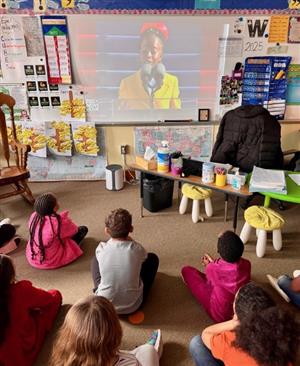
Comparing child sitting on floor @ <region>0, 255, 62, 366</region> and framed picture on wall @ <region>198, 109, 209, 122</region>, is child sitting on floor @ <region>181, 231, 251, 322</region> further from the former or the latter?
framed picture on wall @ <region>198, 109, 209, 122</region>

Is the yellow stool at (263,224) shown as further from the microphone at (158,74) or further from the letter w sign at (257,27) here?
the letter w sign at (257,27)

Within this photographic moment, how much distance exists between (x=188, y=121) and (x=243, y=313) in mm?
2487

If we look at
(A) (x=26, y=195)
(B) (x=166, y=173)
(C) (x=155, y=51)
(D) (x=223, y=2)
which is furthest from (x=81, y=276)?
(D) (x=223, y=2)

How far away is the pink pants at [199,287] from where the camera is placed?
192cm

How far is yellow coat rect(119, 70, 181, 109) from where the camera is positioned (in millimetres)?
3289

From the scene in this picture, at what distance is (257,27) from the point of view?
10.3 ft

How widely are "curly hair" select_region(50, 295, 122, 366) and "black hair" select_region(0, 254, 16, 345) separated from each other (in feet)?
1.23

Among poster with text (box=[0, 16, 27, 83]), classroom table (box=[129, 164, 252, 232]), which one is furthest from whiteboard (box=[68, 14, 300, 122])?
classroom table (box=[129, 164, 252, 232])

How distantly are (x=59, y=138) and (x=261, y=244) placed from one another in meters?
2.17

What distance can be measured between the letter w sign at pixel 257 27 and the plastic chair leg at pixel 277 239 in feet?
6.10

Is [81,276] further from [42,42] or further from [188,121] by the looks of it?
[42,42]

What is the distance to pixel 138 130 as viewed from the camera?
346cm

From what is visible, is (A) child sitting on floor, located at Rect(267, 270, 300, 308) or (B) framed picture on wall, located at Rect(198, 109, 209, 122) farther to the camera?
(B) framed picture on wall, located at Rect(198, 109, 209, 122)

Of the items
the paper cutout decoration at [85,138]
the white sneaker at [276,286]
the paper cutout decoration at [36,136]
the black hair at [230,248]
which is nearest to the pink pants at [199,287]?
the black hair at [230,248]
